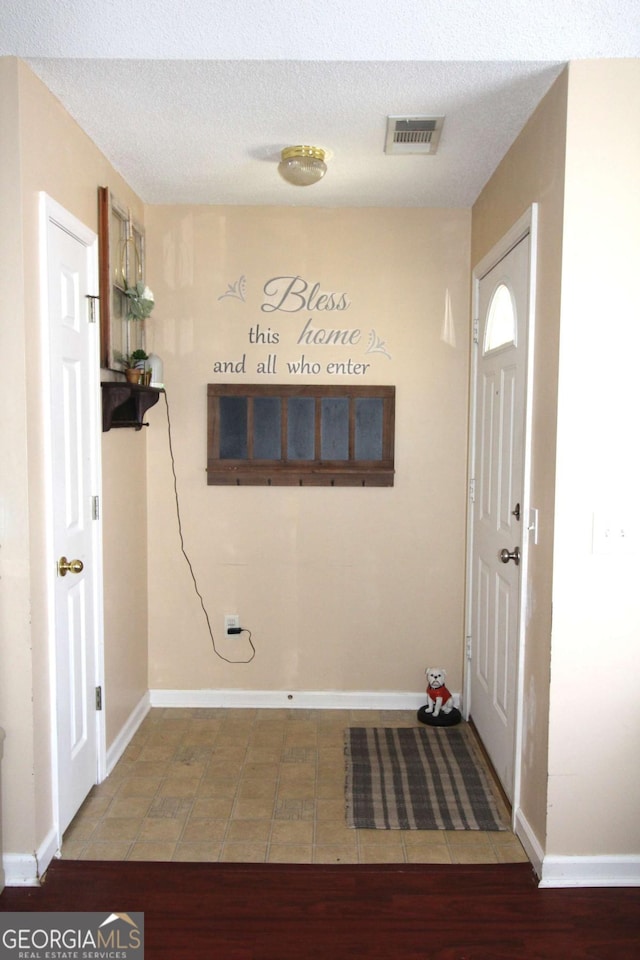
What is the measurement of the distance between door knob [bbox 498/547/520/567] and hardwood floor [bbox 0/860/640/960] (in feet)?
3.42

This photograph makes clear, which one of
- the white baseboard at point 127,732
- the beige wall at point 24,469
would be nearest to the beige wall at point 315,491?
the white baseboard at point 127,732

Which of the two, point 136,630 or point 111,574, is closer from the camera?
point 111,574

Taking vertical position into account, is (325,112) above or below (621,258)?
above

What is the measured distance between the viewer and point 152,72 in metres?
2.16

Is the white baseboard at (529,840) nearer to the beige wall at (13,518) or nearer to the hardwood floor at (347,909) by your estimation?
the hardwood floor at (347,909)

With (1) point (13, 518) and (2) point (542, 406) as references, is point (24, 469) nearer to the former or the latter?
(1) point (13, 518)

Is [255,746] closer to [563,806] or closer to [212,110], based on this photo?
[563,806]

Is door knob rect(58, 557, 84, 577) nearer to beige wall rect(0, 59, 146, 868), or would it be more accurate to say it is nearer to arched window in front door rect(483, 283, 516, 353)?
beige wall rect(0, 59, 146, 868)

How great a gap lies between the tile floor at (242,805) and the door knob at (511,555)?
100 cm

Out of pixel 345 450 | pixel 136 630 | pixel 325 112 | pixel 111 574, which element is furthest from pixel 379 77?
pixel 136 630

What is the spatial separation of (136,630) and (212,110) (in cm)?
231

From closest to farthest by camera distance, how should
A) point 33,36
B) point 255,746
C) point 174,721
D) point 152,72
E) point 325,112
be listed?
point 33,36
point 152,72
point 325,112
point 255,746
point 174,721

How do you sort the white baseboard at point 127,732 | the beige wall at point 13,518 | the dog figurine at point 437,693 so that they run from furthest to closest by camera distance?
1. the dog figurine at point 437,693
2. the white baseboard at point 127,732
3. the beige wall at point 13,518

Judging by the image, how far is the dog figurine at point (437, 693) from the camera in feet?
11.3
